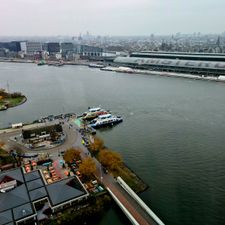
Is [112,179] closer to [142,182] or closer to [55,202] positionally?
[142,182]

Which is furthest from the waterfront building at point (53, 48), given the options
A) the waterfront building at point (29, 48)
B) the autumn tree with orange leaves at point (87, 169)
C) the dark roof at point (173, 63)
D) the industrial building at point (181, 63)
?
the autumn tree with orange leaves at point (87, 169)

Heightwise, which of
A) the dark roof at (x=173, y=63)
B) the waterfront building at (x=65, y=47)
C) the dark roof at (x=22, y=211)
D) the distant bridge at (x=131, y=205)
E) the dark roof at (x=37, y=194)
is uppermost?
the waterfront building at (x=65, y=47)

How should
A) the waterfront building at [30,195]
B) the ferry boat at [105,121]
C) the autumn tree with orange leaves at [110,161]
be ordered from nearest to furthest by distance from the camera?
the waterfront building at [30,195] < the autumn tree with orange leaves at [110,161] < the ferry boat at [105,121]

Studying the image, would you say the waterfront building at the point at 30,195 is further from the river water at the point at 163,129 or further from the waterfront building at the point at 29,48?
the waterfront building at the point at 29,48

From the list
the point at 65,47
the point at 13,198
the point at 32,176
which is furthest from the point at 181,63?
the point at 65,47

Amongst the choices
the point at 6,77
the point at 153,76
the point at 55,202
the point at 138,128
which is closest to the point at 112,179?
the point at 55,202

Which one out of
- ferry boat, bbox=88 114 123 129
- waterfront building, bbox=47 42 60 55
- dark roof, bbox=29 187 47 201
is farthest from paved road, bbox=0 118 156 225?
waterfront building, bbox=47 42 60 55
